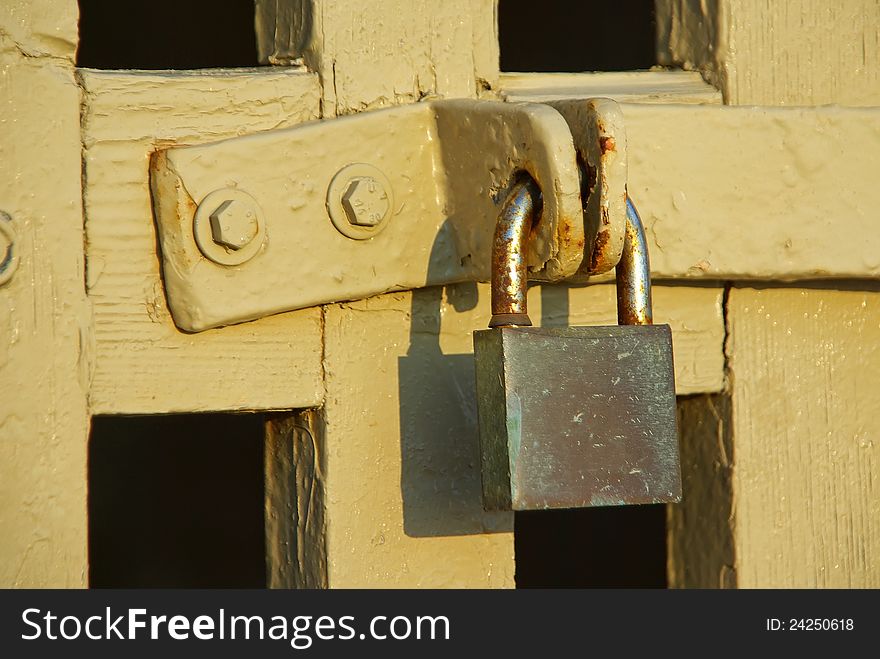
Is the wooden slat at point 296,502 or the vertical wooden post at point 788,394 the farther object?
the vertical wooden post at point 788,394

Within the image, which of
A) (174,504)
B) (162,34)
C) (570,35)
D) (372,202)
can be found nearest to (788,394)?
(372,202)

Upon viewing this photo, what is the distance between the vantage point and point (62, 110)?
3.18 feet

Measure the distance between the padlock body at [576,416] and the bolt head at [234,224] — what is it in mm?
209

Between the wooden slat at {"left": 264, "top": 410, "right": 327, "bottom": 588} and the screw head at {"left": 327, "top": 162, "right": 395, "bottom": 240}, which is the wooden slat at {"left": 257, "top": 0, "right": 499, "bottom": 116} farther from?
the wooden slat at {"left": 264, "top": 410, "right": 327, "bottom": 588}

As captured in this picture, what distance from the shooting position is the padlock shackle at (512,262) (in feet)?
3.14

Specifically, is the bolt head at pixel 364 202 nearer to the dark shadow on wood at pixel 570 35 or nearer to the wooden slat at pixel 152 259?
the wooden slat at pixel 152 259

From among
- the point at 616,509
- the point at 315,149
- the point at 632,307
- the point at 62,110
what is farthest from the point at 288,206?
the point at 616,509

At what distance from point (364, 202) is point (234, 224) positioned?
0.11 metres

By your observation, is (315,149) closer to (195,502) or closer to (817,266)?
(817,266)

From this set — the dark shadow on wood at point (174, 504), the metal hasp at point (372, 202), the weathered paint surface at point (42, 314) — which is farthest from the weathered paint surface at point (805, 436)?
the dark shadow on wood at point (174, 504)

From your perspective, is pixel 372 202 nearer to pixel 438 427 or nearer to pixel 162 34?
pixel 438 427

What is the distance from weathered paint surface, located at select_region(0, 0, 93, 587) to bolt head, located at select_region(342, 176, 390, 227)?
220 millimetres

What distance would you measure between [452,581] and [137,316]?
367mm
